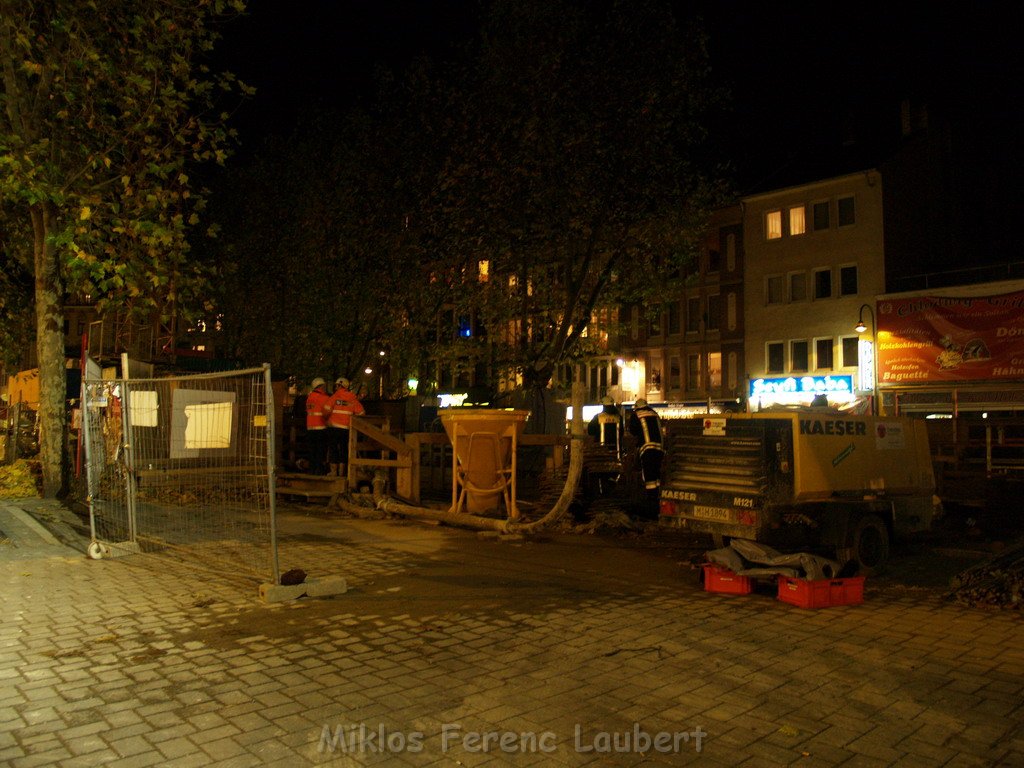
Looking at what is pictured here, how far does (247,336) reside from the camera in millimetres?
29391

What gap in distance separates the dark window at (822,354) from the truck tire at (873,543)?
83.7 ft

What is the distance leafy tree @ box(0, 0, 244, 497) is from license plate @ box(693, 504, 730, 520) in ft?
29.2

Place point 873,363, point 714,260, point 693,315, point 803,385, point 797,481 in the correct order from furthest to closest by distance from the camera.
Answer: point 693,315 → point 714,260 → point 803,385 → point 873,363 → point 797,481

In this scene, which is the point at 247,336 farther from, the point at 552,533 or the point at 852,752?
the point at 852,752

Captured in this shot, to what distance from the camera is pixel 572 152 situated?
18422mm

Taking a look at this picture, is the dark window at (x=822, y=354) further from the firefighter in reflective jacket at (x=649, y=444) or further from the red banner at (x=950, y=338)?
the firefighter in reflective jacket at (x=649, y=444)

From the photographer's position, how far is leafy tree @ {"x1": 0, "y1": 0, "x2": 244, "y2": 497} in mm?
12609

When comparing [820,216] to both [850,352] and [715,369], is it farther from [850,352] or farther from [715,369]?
[715,369]

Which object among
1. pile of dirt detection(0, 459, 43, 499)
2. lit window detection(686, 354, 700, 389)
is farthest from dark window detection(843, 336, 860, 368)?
pile of dirt detection(0, 459, 43, 499)

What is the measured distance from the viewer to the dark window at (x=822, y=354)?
33.7m

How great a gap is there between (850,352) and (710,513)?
26.5 meters

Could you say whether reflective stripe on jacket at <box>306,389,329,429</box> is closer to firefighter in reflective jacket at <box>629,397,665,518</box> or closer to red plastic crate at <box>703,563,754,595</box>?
firefighter in reflective jacket at <box>629,397,665,518</box>

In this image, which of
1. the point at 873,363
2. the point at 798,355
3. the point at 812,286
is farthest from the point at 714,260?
the point at 873,363

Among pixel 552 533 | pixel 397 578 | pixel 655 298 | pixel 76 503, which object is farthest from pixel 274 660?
pixel 655 298
